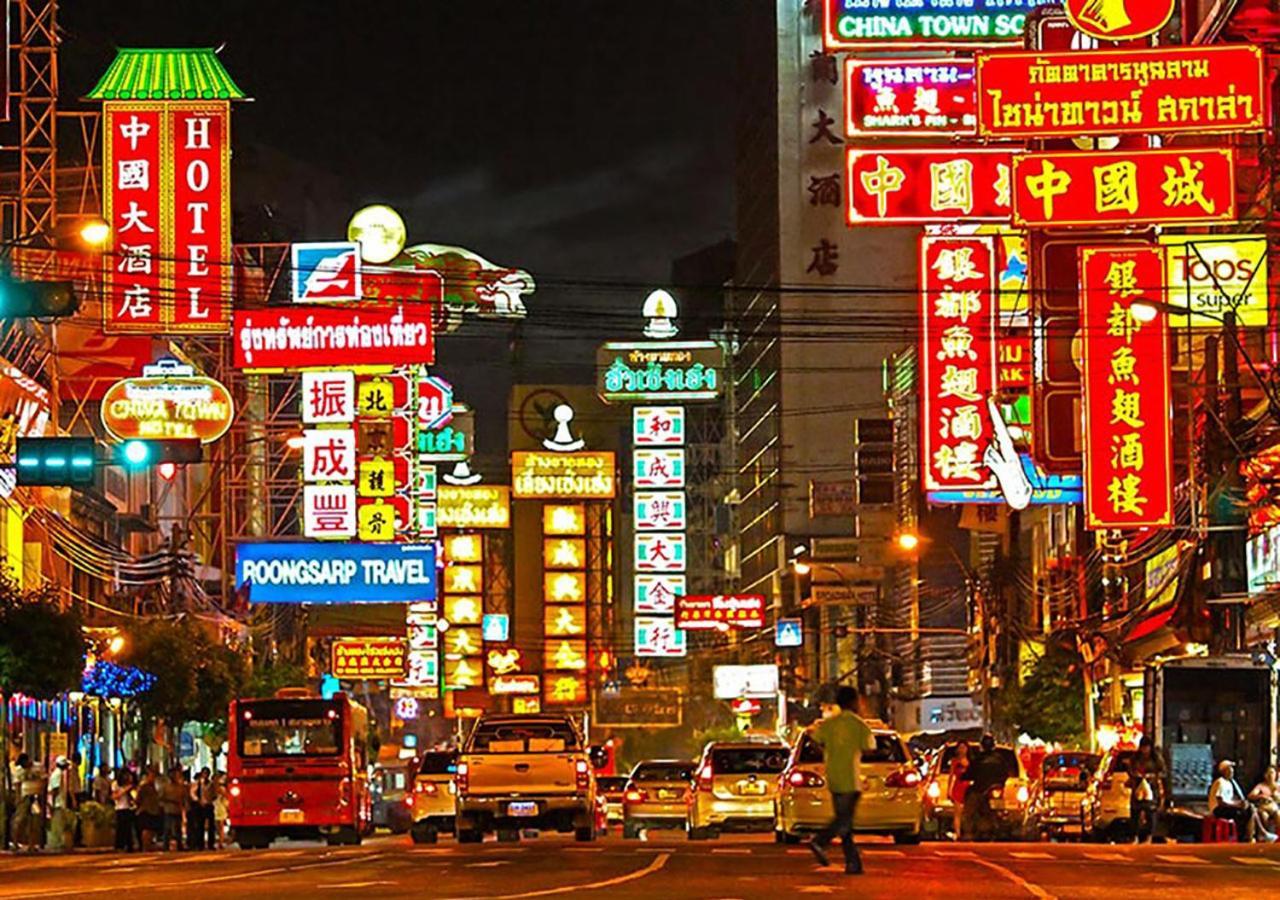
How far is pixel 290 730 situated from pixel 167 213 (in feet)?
43.1

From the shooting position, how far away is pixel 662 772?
49.8 m

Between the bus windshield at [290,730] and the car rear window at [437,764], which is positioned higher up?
the bus windshield at [290,730]

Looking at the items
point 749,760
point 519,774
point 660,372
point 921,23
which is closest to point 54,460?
point 519,774

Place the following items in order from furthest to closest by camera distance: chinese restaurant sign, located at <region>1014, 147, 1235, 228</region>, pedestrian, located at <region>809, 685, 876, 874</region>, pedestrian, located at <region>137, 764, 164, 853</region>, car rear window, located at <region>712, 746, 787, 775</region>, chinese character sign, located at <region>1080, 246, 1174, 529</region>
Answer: pedestrian, located at <region>137, 764, 164, 853</region>
chinese character sign, located at <region>1080, 246, 1174, 529</region>
chinese restaurant sign, located at <region>1014, 147, 1235, 228</region>
car rear window, located at <region>712, 746, 787, 775</region>
pedestrian, located at <region>809, 685, 876, 874</region>

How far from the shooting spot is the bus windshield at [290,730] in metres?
43.8

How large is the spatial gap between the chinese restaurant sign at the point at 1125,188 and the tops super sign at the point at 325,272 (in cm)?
2734

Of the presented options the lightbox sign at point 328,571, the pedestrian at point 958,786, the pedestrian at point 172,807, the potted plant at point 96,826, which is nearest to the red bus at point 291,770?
the pedestrian at point 172,807

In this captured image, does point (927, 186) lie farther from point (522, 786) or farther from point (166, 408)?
point (166, 408)

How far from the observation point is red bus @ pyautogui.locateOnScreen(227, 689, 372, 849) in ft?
143

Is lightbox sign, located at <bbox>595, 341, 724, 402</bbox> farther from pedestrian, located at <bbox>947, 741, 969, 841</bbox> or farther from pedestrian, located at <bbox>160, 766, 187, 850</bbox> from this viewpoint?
pedestrian, located at <bbox>947, 741, 969, 841</bbox>

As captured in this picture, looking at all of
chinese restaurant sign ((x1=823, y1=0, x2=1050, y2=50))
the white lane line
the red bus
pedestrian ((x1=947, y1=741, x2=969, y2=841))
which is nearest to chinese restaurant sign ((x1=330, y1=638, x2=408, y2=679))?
chinese restaurant sign ((x1=823, y1=0, x2=1050, y2=50))

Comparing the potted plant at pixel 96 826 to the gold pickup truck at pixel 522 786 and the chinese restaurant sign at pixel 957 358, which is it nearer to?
the gold pickup truck at pixel 522 786

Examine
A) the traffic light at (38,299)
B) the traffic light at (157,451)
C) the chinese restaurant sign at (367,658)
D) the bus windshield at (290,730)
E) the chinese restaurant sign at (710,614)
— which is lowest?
the bus windshield at (290,730)

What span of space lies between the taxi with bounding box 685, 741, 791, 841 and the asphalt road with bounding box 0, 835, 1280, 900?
640 centimetres
